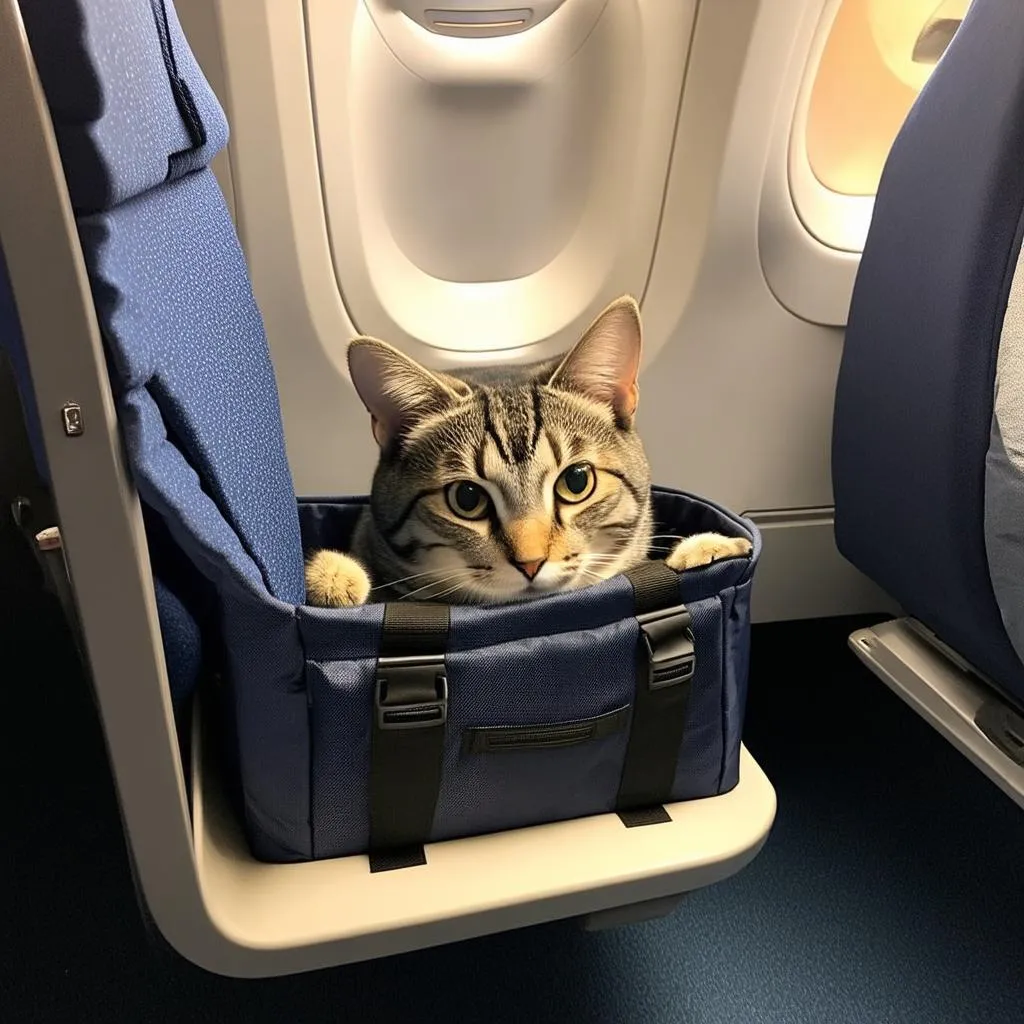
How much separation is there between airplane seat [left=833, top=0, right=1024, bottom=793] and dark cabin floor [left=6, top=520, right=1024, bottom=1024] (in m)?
0.28

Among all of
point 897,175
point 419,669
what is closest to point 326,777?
point 419,669

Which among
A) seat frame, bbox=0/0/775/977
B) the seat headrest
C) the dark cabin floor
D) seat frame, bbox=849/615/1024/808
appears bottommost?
the dark cabin floor

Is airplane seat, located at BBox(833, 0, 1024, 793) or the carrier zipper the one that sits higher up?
airplane seat, located at BBox(833, 0, 1024, 793)

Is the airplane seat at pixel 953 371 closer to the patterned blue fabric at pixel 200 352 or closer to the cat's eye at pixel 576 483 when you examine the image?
the cat's eye at pixel 576 483

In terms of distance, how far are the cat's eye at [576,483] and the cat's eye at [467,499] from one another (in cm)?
7

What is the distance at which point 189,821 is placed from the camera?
601 millimetres

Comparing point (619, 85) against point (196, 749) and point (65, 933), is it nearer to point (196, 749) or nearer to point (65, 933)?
point (196, 749)

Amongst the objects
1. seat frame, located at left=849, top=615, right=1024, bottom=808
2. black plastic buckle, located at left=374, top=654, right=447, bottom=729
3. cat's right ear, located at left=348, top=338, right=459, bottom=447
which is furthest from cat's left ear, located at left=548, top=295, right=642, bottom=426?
seat frame, located at left=849, top=615, right=1024, bottom=808

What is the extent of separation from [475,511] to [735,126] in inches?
24.8

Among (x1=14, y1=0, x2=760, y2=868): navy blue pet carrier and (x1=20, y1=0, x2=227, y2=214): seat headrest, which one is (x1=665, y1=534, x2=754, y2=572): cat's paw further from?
(x1=20, y1=0, x2=227, y2=214): seat headrest

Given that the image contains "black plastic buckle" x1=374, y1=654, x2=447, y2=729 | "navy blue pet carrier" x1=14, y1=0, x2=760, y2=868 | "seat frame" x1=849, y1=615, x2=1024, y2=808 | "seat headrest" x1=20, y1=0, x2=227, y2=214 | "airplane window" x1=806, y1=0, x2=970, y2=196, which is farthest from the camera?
Result: "airplane window" x1=806, y1=0, x2=970, y2=196

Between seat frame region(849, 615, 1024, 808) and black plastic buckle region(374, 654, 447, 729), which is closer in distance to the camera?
black plastic buckle region(374, 654, 447, 729)

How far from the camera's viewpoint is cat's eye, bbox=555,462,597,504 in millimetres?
804

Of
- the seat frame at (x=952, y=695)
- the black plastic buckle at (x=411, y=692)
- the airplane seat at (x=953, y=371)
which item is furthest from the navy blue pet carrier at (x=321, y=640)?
the seat frame at (x=952, y=695)
